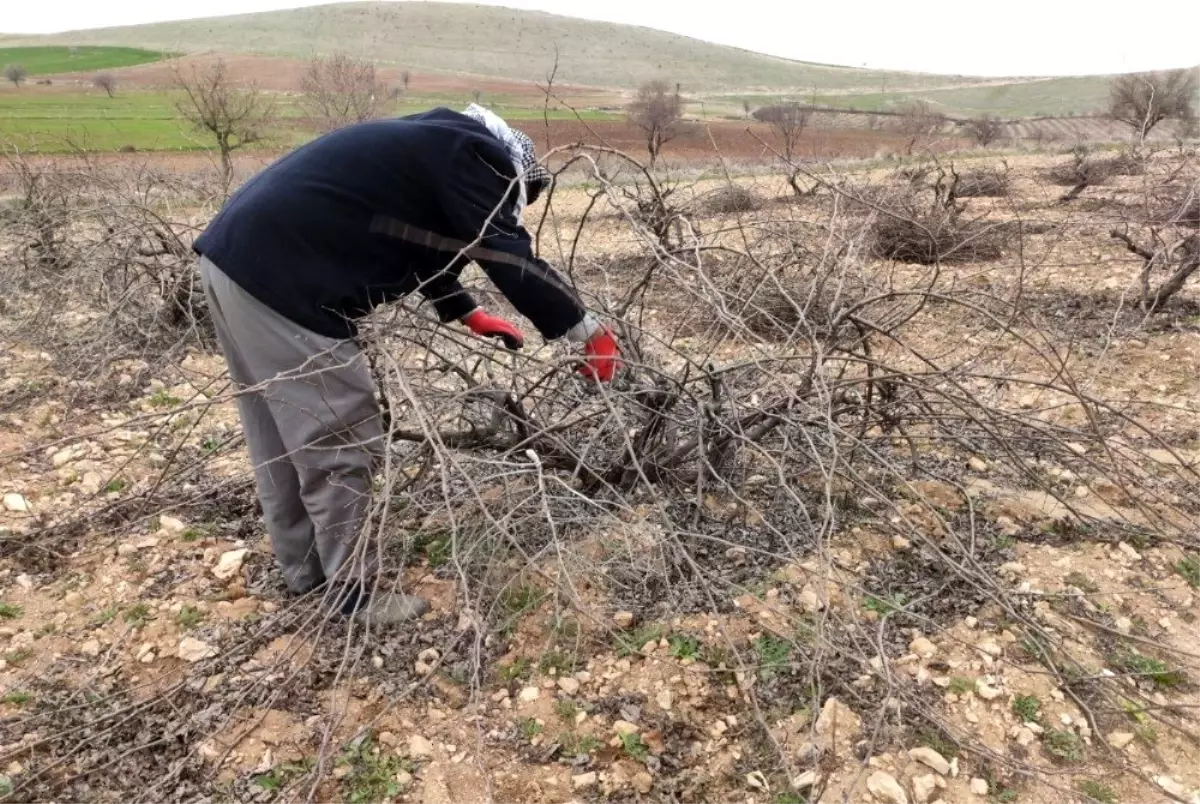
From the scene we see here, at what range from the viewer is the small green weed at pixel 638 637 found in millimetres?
1887

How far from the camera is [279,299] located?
1688 mm

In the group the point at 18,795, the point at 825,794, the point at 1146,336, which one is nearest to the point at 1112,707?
the point at 825,794

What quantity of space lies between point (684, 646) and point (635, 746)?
1.01 ft

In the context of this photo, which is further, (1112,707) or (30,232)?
(30,232)

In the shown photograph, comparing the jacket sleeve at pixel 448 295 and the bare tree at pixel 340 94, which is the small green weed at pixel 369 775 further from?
the bare tree at pixel 340 94

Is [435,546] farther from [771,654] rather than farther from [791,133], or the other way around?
[791,133]

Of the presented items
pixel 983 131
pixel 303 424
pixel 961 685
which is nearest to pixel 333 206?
pixel 303 424

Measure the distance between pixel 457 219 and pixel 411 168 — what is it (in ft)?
0.49

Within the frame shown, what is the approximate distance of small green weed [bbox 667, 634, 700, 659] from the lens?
1858 millimetres

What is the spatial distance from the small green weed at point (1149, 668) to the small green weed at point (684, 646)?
3.26 ft

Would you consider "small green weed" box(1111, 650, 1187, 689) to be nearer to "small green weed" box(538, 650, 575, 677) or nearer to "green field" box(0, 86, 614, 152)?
"small green weed" box(538, 650, 575, 677)

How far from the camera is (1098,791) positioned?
4.87ft

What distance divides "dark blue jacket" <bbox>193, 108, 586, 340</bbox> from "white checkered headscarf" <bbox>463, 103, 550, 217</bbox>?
0.12ft

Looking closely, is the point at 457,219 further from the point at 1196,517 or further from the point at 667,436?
→ the point at 1196,517
